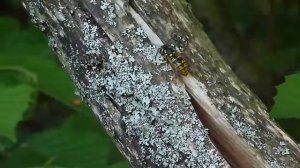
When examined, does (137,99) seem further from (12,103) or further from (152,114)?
(12,103)

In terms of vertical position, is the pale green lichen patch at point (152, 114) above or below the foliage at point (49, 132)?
below

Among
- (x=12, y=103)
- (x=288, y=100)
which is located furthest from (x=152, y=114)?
(x=12, y=103)

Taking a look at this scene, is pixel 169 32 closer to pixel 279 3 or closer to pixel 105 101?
pixel 105 101

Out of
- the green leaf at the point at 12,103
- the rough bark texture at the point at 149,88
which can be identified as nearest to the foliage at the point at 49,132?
the green leaf at the point at 12,103

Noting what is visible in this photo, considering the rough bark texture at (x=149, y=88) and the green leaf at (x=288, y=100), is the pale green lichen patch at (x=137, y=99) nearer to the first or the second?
the rough bark texture at (x=149, y=88)

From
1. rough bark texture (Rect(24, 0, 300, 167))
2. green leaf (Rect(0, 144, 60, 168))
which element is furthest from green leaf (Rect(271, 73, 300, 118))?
green leaf (Rect(0, 144, 60, 168))

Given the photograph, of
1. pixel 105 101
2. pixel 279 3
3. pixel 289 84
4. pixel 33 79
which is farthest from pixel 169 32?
pixel 279 3

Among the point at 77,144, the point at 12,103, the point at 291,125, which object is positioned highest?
the point at 12,103
